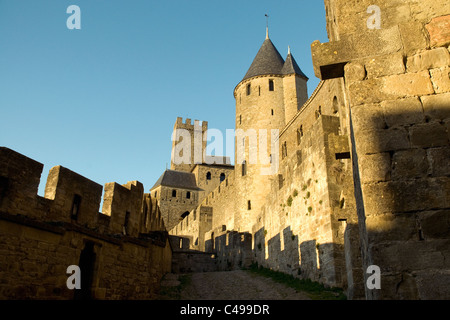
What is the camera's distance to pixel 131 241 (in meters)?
10.5

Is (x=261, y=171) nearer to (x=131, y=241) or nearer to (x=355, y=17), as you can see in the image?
(x=131, y=241)

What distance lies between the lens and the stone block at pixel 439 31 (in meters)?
3.41

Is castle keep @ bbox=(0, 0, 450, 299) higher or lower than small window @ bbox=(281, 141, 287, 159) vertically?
lower

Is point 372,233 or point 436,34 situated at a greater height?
point 436,34

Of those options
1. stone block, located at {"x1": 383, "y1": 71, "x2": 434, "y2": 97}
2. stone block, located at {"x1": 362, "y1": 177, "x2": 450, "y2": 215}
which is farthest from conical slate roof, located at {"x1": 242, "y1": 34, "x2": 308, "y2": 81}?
stone block, located at {"x1": 362, "y1": 177, "x2": 450, "y2": 215}

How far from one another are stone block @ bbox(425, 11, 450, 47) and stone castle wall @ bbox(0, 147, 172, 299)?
6993 millimetres

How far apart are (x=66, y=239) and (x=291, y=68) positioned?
2414 cm

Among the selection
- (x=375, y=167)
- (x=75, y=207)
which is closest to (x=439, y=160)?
(x=375, y=167)

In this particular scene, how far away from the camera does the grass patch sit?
9.49 m

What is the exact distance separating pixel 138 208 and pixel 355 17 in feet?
38.5

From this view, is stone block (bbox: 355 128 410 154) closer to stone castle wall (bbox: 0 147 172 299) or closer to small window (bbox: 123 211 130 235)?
stone castle wall (bbox: 0 147 172 299)

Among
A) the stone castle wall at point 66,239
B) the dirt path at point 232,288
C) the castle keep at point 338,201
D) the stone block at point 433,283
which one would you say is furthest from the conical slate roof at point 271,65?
the stone block at point 433,283
